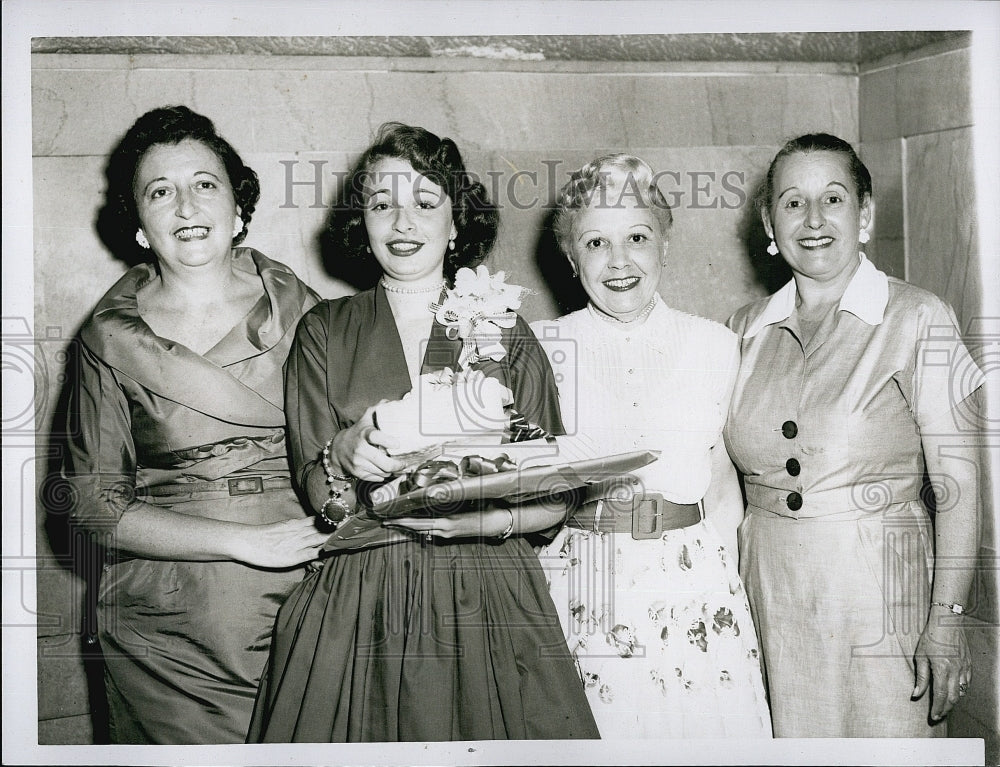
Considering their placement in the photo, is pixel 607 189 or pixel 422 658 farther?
pixel 607 189

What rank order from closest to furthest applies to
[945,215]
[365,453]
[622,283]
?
[365,453] → [622,283] → [945,215]

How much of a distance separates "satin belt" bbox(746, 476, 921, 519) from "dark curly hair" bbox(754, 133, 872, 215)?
0.59 m

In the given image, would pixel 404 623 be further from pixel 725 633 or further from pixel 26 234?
pixel 26 234

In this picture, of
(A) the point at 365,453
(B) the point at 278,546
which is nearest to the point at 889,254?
(A) the point at 365,453

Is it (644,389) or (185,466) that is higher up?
(644,389)

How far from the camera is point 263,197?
1898mm

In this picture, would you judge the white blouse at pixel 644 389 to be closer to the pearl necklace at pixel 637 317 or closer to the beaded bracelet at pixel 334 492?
the pearl necklace at pixel 637 317

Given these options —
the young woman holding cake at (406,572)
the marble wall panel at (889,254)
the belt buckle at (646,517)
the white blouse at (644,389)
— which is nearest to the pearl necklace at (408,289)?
the young woman holding cake at (406,572)

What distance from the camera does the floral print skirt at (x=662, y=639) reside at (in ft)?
5.48

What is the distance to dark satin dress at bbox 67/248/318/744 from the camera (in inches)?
69.1

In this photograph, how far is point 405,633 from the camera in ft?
5.45

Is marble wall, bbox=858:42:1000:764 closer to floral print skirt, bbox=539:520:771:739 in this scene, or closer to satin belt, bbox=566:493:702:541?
floral print skirt, bbox=539:520:771:739

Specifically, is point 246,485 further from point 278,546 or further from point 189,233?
point 189,233

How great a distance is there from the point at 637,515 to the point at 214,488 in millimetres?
871
